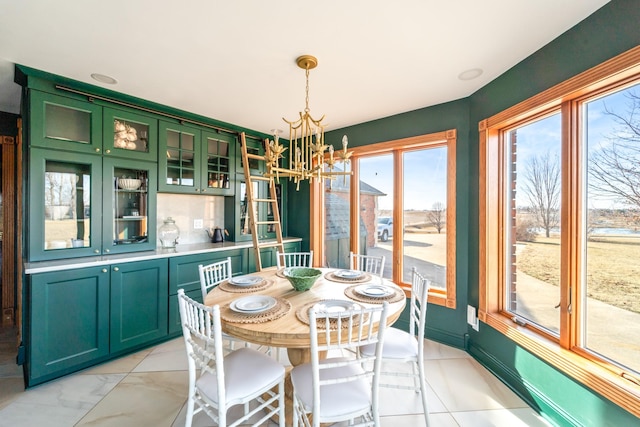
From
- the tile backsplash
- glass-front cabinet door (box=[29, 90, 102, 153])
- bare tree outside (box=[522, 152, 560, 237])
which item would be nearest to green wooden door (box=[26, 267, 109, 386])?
the tile backsplash

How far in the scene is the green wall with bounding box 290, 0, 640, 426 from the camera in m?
1.42

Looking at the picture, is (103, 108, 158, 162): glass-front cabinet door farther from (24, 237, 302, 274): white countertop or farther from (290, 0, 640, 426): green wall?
(290, 0, 640, 426): green wall

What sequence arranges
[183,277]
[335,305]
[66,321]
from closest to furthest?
[335,305] → [66,321] → [183,277]

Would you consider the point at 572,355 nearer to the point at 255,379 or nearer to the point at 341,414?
the point at 341,414

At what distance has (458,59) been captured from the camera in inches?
75.6

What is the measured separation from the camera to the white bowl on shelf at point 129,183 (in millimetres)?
2613

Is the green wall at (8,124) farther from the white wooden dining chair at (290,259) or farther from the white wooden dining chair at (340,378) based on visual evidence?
the white wooden dining chair at (340,378)

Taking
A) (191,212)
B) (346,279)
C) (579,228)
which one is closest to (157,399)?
(346,279)

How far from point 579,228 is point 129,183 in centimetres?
364

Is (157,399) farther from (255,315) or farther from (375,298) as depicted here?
(375,298)

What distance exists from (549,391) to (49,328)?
3536 mm

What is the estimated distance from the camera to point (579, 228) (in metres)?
1.67

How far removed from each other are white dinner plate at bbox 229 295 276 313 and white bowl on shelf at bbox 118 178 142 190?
1.87 m

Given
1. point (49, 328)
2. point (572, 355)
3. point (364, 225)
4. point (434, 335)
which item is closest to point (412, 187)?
point (364, 225)
